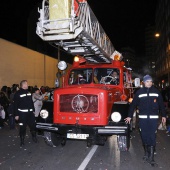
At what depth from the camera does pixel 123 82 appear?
788 centimetres

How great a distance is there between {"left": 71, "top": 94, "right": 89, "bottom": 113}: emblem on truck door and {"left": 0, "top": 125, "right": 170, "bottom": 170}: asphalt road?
1160 mm

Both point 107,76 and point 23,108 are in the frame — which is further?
point 107,76

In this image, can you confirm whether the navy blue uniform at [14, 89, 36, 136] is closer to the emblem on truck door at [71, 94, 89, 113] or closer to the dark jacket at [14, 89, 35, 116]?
the dark jacket at [14, 89, 35, 116]

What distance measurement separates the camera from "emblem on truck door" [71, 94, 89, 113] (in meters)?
6.18

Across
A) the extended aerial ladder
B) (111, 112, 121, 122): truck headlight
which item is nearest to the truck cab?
(111, 112, 121, 122): truck headlight

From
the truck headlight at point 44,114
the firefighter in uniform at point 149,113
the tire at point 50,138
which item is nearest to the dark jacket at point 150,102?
the firefighter in uniform at point 149,113

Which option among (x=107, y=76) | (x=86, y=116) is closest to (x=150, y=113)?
(x=86, y=116)

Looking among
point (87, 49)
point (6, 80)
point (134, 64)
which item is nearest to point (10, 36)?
point (6, 80)

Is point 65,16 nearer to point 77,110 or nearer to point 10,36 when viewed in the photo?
point 77,110

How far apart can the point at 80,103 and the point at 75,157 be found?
1315 mm

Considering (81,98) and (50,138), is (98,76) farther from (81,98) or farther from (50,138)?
(50,138)

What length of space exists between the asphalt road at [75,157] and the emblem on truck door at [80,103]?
3.81ft

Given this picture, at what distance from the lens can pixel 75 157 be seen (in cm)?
616

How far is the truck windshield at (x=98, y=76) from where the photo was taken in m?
7.77
